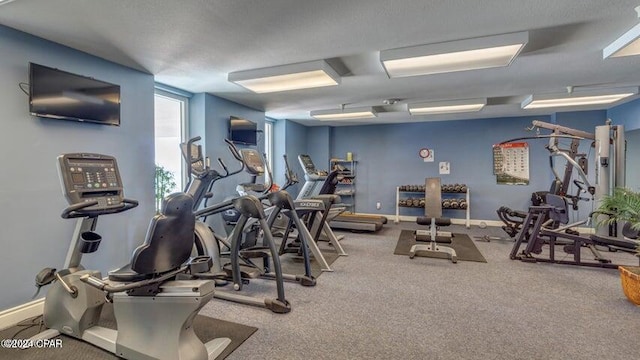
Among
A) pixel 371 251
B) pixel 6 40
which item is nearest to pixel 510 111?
pixel 371 251

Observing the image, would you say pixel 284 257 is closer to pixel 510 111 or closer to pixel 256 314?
pixel 256 314

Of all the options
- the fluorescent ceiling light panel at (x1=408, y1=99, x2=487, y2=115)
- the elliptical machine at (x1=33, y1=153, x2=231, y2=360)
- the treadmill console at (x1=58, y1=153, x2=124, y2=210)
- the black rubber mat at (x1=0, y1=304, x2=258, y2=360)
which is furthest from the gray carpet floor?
the fluorescent ceiling light panel at (x1=408, y1=99, x2=487, y2=115)

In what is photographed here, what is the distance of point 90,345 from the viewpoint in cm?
209

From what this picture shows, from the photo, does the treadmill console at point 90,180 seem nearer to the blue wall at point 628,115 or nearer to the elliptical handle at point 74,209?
the elliptical handle at point 74,209

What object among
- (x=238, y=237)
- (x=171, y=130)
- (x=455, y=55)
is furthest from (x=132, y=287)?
(x=171, y=130)

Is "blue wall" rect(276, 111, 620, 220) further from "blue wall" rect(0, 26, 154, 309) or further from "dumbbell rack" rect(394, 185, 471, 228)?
"blue wall" rect(0, 26, 154, 309)

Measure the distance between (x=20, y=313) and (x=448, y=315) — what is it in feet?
11.7

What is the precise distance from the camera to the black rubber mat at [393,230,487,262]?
14.0 ft

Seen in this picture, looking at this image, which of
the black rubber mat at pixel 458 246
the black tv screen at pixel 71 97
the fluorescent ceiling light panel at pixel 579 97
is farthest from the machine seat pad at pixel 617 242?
the black tv screen at pixel 71 97

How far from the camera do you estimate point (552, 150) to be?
13.5ft

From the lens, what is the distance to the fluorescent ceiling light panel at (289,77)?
130 inches

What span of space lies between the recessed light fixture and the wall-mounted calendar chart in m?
3.97

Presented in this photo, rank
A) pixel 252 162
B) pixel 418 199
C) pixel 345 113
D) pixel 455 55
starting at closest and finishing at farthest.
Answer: pixel 455 55 → pixel 252 162 → pixel 345 113 → pixel 418 199

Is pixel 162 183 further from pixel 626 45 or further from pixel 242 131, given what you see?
pixel 626 45
